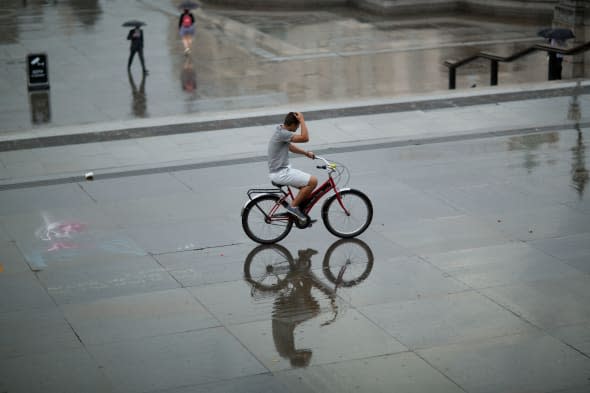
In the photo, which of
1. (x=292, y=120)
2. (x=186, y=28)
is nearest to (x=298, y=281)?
(x=292, y=120)

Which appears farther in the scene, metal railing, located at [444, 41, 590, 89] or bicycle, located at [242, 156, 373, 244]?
metal railing, located at [444, 41, 590, 89]

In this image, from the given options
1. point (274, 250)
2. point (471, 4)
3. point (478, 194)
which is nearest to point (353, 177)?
point (478, 194)

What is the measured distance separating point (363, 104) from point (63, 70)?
10023mm

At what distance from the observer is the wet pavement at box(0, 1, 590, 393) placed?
902cm

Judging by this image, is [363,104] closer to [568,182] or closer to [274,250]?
[568,182]

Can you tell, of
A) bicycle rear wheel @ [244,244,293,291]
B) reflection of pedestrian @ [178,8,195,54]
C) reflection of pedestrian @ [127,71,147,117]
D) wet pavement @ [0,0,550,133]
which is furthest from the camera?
reflection of pedestrian @ [178,8,195,54]

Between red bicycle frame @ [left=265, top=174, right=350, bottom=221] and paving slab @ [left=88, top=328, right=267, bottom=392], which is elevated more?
red bicycle frame @ [left=265, top=174, right=350, bottom=221]

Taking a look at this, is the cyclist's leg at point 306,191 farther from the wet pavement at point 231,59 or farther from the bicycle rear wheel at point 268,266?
the wet pavement at point 231,59

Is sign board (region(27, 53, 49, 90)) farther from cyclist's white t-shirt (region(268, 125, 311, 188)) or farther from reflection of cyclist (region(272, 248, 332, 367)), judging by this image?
reflection of cyclist (region(272, 248, 332, 367))

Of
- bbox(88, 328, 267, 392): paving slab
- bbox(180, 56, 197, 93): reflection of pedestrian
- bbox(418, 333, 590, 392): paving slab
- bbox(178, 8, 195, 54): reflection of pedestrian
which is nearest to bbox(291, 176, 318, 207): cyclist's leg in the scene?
bbox(88, 328, 267, 392): paving slab

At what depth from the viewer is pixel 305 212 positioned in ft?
40.2

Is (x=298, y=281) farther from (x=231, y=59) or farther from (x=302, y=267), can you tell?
(x=231, y=59)

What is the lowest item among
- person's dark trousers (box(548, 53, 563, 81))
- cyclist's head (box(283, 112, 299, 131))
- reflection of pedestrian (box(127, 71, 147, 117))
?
reflection of pedestrian (box(127, 71, 147, 117))

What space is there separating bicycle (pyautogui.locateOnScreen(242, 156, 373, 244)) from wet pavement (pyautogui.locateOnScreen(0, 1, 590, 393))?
7.4 inches
